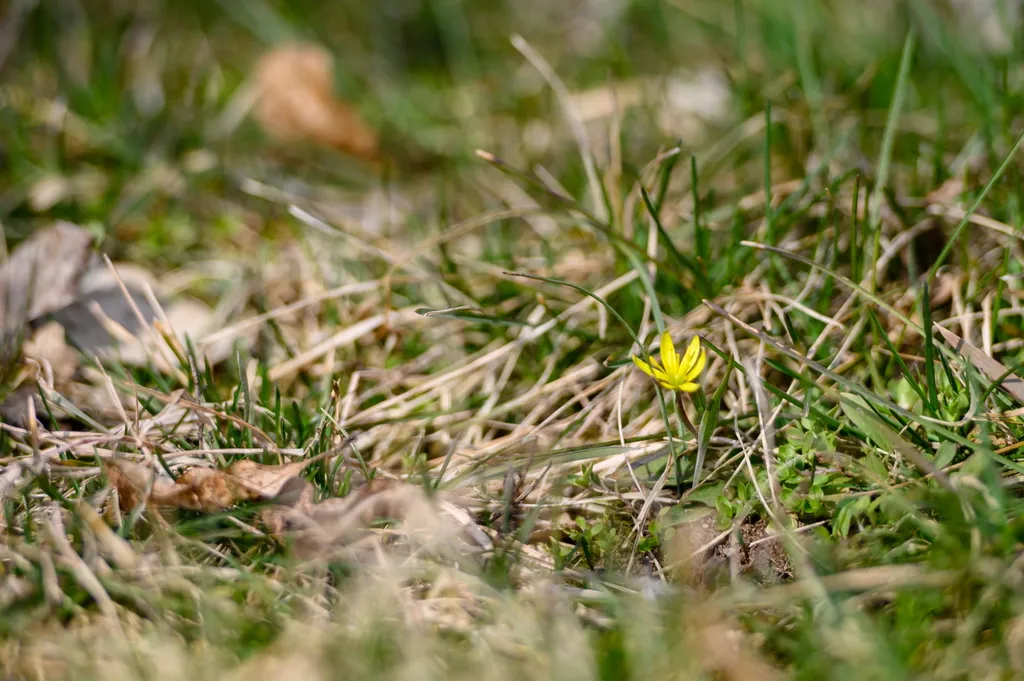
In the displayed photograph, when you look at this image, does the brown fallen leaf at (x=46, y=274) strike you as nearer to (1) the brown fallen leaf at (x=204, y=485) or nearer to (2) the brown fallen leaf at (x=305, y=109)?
(1) the brown fallen leaf at (x=204, y=485)

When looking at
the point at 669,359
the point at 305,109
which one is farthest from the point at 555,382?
the point at 305,109

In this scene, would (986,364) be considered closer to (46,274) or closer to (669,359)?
(669,359)

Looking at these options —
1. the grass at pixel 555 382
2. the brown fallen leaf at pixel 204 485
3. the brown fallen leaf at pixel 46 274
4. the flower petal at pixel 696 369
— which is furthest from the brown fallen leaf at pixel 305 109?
the flower petal at pixel 696 369

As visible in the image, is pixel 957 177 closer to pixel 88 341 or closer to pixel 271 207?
pixel 271 207

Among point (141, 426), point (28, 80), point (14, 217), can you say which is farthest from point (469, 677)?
point (28, 80)

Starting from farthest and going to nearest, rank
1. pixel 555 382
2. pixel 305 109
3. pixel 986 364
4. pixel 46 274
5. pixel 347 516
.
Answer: pixel 305 109
pixel 46 274
pixel 555 382
pixel 986 364
pixel 347 516
